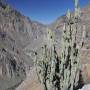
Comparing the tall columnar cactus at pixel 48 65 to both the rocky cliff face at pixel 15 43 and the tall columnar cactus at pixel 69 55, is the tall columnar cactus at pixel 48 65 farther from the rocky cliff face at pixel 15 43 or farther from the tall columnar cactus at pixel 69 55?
the rocky cliff face at pixel 15 43

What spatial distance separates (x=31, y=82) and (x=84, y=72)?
4.11 metres

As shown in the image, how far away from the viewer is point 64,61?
10.8m

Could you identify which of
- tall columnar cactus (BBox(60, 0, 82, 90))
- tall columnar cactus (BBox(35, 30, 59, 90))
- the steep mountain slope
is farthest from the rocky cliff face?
tall columnar cactus (BBox(35, 30, 59, 90))

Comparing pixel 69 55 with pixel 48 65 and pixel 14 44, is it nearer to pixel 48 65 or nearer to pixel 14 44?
pixel 48 65

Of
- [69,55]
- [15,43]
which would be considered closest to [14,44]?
[15,43]

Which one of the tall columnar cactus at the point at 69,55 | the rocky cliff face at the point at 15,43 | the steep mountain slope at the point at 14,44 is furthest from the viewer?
the steep mountain slope at the point at 14,44

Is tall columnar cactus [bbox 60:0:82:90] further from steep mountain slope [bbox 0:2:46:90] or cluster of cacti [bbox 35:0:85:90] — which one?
steep mountain slope [bbox 0:2:46:90]

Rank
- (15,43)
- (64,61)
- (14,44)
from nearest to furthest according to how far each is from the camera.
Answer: (64,61) < (14,44) < (15,43)

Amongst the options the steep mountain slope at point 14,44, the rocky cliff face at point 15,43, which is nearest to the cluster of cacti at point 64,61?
the rocky cliff face at point 15,43

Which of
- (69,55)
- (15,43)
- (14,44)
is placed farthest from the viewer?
(15,43)

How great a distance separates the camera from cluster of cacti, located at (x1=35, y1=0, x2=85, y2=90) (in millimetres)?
10820

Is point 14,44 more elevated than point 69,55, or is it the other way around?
point 69,55

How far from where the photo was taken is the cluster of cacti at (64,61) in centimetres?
1082

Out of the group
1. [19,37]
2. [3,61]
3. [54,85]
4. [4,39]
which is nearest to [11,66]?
[3,61]
